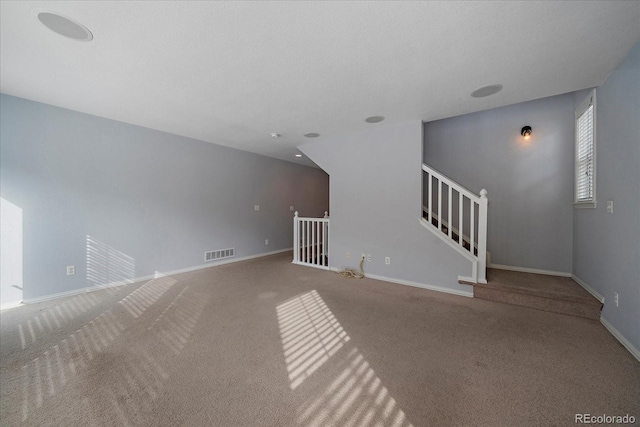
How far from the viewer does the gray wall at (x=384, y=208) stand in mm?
3373

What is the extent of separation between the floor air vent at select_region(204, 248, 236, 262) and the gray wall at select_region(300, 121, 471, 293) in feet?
7.08

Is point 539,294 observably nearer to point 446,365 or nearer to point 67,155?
point 446,365

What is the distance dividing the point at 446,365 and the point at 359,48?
2.48 m

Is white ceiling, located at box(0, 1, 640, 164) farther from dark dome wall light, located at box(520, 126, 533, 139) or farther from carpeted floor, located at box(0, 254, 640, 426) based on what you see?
carpeted floor, located at box(0, 254, 640, 426)

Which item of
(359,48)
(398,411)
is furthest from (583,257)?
(359,48)

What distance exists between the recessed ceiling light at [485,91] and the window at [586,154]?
42.2 inches

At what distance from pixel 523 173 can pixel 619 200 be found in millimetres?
1654

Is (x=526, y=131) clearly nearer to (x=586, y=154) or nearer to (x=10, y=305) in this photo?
(x=586, y=154)

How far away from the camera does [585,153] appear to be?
2.93 meters

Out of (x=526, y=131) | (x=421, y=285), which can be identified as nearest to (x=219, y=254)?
(x=421, y=285)

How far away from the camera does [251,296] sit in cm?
306

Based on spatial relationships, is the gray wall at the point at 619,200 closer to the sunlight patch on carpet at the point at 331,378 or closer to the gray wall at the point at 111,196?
the sunlight patch on carpet at the point at 331,378

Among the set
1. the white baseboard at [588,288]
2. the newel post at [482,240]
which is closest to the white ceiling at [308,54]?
the newel post at [482,240]

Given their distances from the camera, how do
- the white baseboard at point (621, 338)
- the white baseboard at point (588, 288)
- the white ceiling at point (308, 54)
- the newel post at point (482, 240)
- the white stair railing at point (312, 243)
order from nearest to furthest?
the white ceiling at point (308, 54) → the white baseboard at point (621, 338) → the white baseboard at point (588, 288) → the newel post at point (482, 240) → the white stair railing at point (312, 243)
